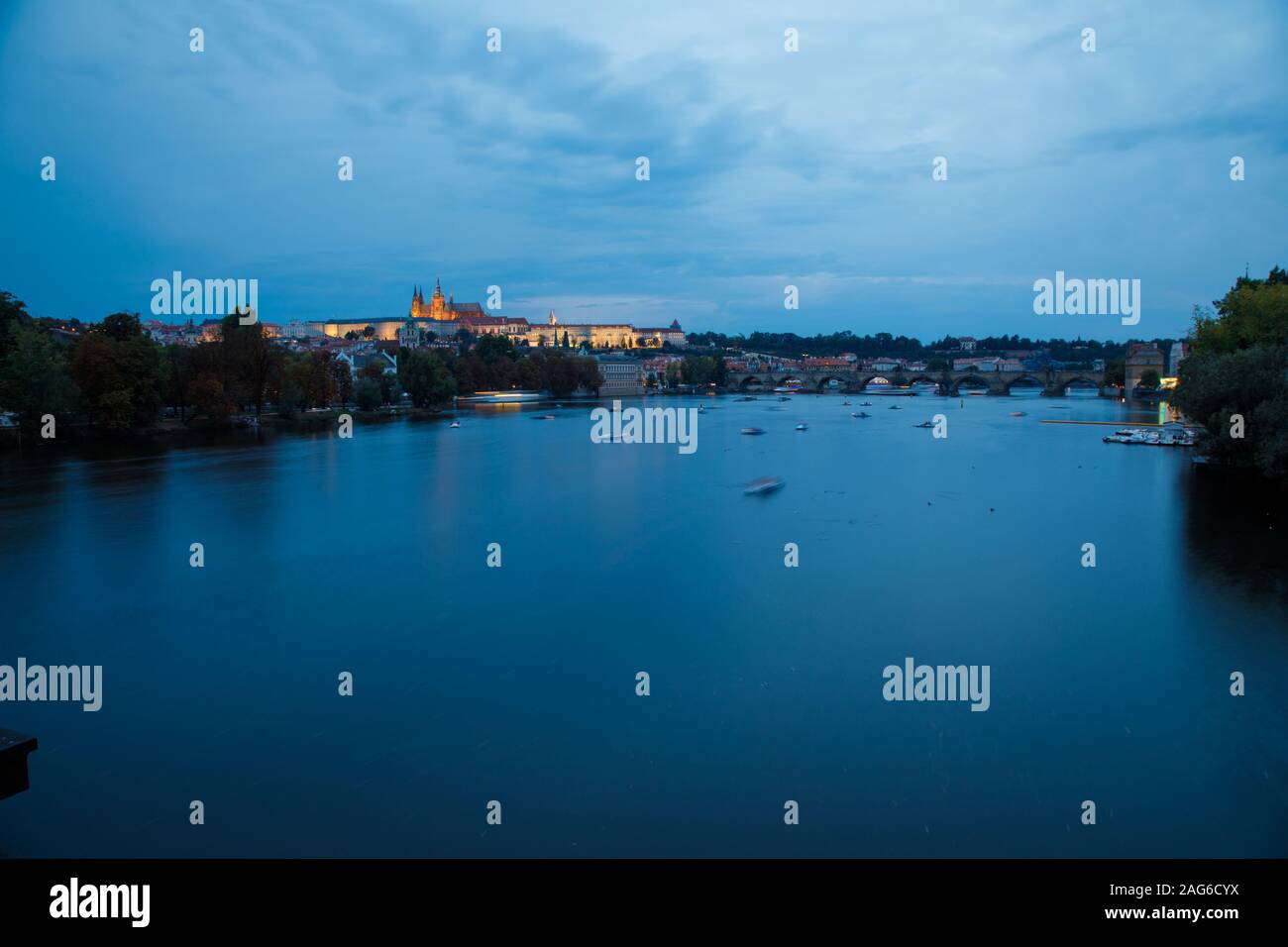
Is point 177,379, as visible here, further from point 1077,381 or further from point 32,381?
point 1077,381

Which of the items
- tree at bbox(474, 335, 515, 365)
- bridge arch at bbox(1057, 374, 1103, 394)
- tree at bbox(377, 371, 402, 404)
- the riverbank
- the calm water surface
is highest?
tree at bbox(474, 335, 515, 365)

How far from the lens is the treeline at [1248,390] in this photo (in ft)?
45.9

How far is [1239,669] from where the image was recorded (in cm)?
645

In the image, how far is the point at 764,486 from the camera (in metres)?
16.3

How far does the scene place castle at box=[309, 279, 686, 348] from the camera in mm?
85250

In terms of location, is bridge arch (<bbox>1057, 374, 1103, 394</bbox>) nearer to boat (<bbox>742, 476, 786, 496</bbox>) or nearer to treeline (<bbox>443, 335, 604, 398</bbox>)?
treeline (<bbox>443, 335, 604, 398</bbox>)

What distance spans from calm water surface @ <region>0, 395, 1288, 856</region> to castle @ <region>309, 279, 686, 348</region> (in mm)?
68167

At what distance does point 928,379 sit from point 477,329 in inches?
1784

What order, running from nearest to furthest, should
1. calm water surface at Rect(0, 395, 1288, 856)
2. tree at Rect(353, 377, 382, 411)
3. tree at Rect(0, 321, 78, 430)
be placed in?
1. calm water surface at Rect(0, 395, 1288, 856)
2. tree at Rect(0, 321, 78, 430)
3. tree at Rect(353, 377, 382, 411)

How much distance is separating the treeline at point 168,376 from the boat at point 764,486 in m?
17.1

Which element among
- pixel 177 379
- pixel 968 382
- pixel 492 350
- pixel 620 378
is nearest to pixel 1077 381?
pixel 968 382

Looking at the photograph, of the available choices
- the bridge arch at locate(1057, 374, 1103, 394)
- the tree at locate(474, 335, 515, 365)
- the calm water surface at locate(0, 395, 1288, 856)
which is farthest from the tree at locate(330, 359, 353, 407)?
the bridge arch at locate(1057, 374, 1103, 394)
